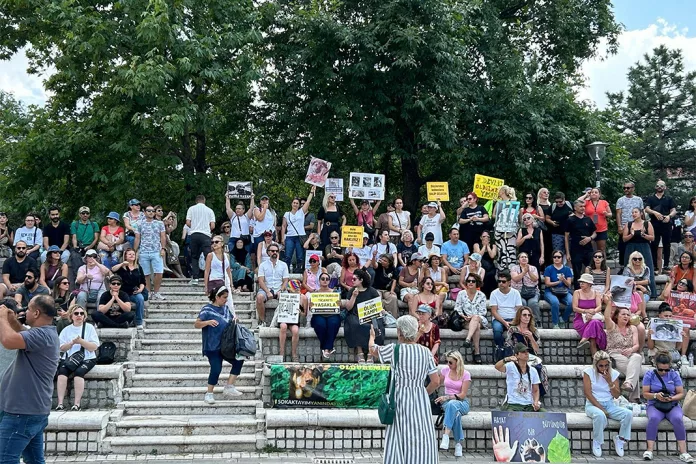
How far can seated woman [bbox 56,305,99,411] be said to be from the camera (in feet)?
33.9

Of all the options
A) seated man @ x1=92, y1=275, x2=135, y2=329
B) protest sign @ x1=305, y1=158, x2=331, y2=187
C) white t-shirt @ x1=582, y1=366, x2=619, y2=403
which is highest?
protest sign @ x1=305, y1=158, x2=331, y2=187

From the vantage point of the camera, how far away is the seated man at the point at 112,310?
39.8 feet

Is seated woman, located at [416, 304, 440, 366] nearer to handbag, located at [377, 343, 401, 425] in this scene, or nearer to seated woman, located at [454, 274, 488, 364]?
seated woman, located at [454, 274, 488, 364]

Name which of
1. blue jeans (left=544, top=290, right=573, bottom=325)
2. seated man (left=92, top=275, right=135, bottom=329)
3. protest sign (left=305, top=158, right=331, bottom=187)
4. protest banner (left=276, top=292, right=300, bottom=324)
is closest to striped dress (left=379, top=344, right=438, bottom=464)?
protest banner (left=276, top=292, right=300, bottom=324)

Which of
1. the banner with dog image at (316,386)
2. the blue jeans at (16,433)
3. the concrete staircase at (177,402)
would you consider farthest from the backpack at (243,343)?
the blue jeans at (16,433)

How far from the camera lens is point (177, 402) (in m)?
10.8

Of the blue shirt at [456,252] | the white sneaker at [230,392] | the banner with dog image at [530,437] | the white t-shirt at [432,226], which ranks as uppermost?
the white t-shirt at [432,226]

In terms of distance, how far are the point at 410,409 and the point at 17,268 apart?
31.7 ft

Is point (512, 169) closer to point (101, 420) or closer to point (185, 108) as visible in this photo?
point (185, 108)

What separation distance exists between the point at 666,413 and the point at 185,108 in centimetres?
1140

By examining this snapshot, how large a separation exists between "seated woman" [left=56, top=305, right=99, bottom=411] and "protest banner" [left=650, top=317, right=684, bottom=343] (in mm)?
9186

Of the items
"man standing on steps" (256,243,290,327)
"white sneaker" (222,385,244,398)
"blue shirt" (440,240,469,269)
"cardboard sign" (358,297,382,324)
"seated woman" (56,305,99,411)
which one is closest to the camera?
"seated woman" (56,305,99,411)

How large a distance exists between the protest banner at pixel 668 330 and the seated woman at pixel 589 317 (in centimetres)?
89

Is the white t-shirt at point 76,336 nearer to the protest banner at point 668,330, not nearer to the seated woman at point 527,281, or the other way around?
the seated woman at point 527,281
